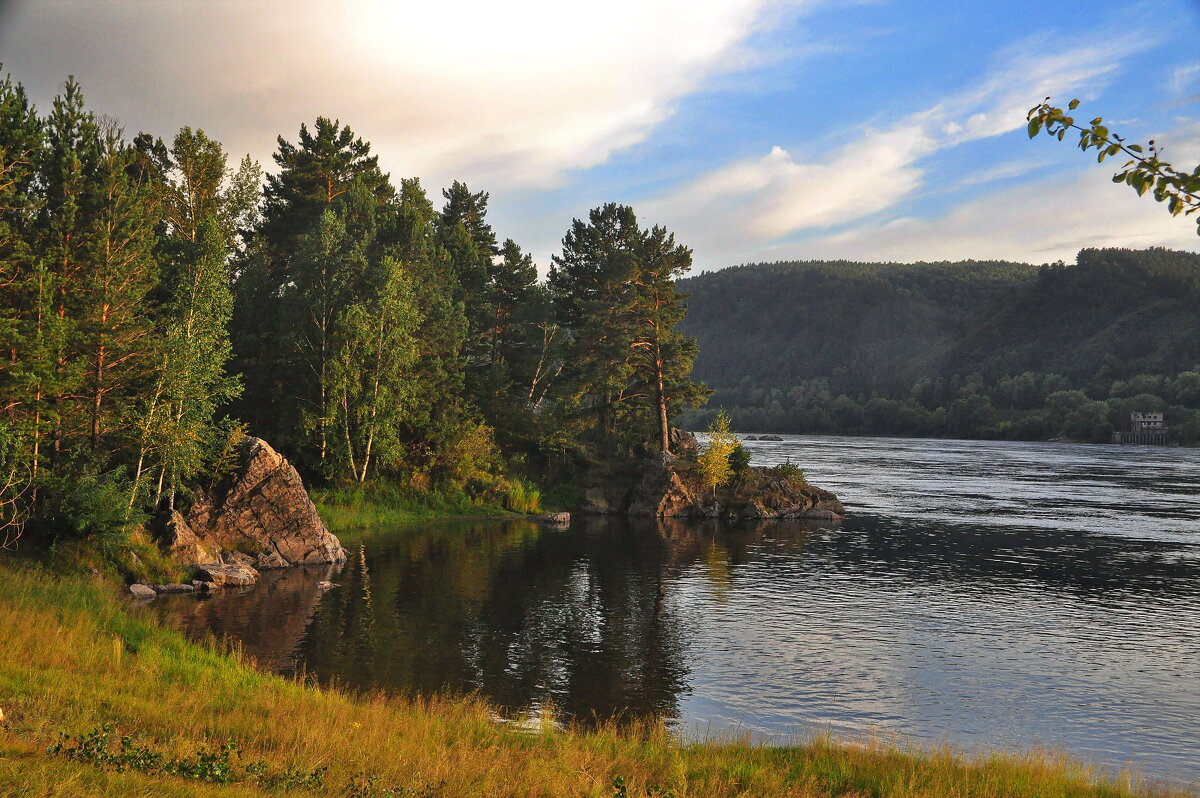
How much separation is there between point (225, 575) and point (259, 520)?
6337 mm

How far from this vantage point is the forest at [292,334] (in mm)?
34844

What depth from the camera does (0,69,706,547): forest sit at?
34.8 m

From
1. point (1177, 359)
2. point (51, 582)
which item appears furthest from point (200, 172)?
point (1177, 359)

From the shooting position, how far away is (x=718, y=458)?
72.6 meters

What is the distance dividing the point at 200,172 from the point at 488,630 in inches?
1906

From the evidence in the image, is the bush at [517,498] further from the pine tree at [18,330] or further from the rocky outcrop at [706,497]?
the pine tree at [18,330]

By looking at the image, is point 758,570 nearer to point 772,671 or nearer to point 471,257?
point 772,671

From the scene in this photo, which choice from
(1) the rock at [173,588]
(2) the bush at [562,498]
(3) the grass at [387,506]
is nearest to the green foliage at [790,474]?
(2) the bush at [562,498]

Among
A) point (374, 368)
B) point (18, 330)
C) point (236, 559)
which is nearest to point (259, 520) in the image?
point (236, 559)

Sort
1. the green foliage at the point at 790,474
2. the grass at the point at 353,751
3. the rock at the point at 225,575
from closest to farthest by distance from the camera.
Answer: the grass at the point at 353,751 → the rock at the point at 225,575 → the green foliage at the point at 790,474

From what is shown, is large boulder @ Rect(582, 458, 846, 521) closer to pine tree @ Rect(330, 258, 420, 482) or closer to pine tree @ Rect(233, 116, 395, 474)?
pine tree @ Rect(330, 258, 420, 482)

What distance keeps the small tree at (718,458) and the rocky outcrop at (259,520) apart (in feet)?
116

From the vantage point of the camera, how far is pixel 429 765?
48.2 feet

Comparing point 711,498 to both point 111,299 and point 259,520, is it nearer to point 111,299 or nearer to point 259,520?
point 259,520
